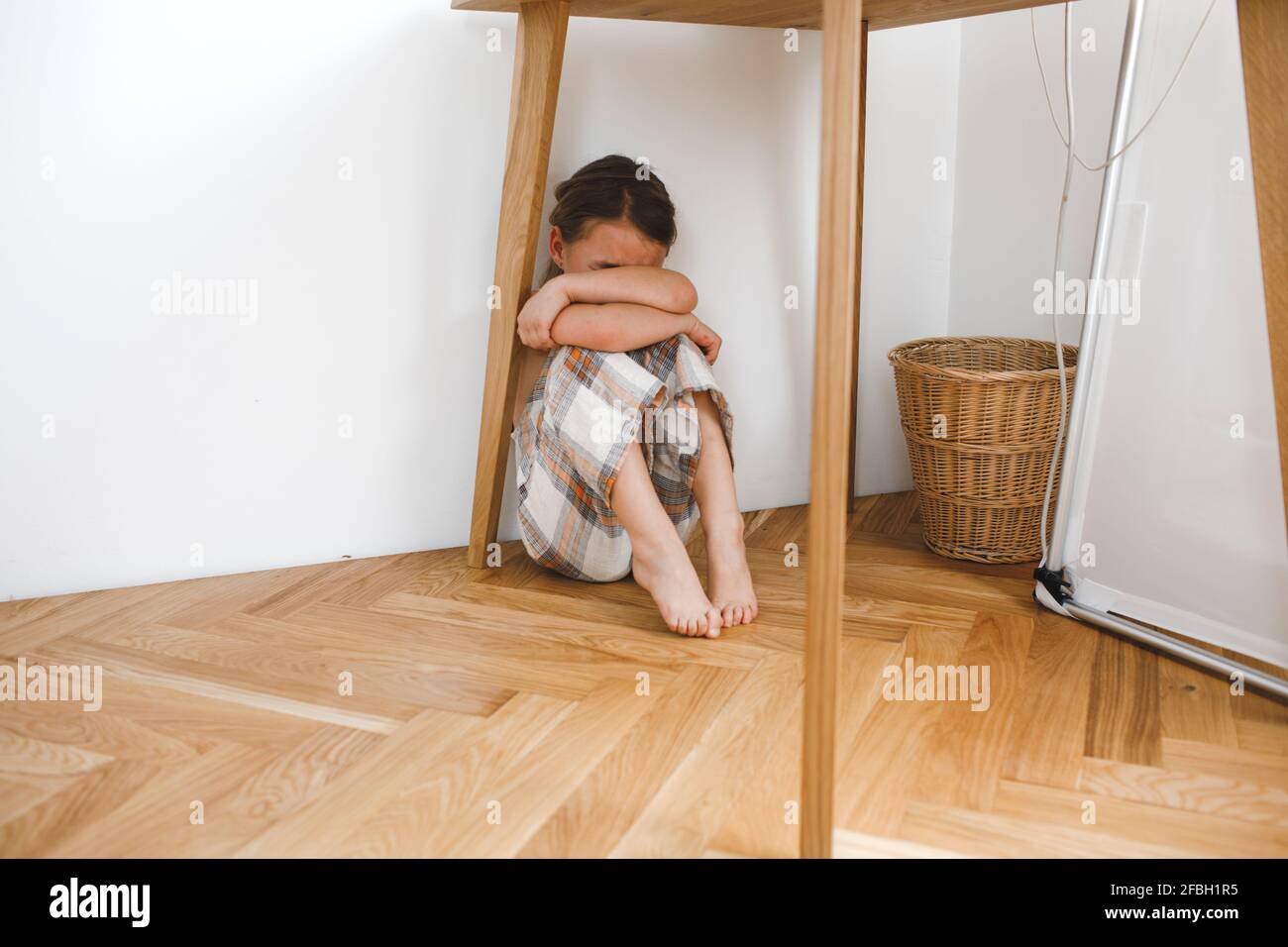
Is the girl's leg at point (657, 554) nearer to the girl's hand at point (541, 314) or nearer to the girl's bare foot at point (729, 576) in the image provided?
the girl's bare foot at point (729, 576)

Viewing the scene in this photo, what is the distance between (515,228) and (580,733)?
598 mm

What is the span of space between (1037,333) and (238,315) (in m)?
1.01

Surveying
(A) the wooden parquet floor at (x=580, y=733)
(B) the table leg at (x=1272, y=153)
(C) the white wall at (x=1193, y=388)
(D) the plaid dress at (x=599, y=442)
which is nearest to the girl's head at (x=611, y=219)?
(D) the plaid dress at (x=599, y=442)

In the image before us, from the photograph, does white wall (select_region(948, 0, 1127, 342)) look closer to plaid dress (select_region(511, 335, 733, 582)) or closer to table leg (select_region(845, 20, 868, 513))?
table leg (select_region(845, 20, 868, 513))

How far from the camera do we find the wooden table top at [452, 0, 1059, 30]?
3.54ft

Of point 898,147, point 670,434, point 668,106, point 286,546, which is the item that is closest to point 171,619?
point 286,546

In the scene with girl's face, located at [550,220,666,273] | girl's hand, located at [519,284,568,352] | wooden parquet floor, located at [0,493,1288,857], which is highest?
girl's face, located at [550,220,666,273]

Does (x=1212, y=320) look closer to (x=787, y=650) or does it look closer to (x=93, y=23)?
(x=787, y=650)

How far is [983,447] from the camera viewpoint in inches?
47.5

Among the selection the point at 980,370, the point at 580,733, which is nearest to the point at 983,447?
the point at 980,370

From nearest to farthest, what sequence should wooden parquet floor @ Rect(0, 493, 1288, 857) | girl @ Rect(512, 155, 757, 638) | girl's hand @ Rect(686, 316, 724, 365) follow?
wooden parquet floor @ Rect(0, 493, 1288, 857) → girl @ Rect(512, 155, 757, 638) → girl's hand @ Rect(686, 316, 724, 365)

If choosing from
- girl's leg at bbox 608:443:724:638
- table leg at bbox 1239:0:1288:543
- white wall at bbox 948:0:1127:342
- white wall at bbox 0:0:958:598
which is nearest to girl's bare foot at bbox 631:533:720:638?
girl's leg at bbox 608:443:724:638

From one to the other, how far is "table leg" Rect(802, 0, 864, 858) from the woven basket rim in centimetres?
63

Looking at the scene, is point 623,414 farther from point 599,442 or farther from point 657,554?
point 657,554
